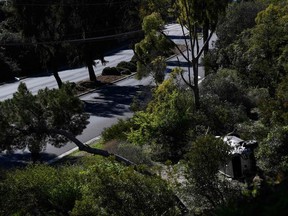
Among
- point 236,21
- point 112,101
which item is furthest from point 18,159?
point 236,21

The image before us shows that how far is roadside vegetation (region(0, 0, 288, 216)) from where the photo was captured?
9226 millimetres

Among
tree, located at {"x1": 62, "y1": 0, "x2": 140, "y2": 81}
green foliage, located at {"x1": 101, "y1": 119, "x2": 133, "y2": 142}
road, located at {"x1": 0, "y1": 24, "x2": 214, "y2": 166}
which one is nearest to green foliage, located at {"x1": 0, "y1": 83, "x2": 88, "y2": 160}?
green foliage, located at {"x1": 101, "y1": 119, "x2": 133, "y2": 142}

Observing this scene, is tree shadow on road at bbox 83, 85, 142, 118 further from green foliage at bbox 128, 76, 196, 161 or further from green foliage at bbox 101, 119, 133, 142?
green foliage at bbox 128, 76, 196, 161

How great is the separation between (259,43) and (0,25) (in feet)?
86.3

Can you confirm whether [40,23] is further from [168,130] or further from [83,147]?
[168,130]

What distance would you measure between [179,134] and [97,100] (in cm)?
1637

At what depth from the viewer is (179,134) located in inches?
634

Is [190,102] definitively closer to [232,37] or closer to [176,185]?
[176,185]

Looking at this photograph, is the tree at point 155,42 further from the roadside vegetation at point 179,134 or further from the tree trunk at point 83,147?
the tree trunk at point 83,147

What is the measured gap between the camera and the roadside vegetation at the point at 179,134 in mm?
9226

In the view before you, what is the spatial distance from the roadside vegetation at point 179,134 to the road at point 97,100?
7.62 feet

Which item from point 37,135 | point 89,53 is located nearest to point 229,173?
point 37,135

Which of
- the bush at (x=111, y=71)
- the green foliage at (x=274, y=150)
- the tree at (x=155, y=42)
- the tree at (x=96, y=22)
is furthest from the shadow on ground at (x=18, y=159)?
the bush at (x=111, y=71)

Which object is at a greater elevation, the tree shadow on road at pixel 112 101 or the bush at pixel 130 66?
the tree shadow on road at pixel 112 101
